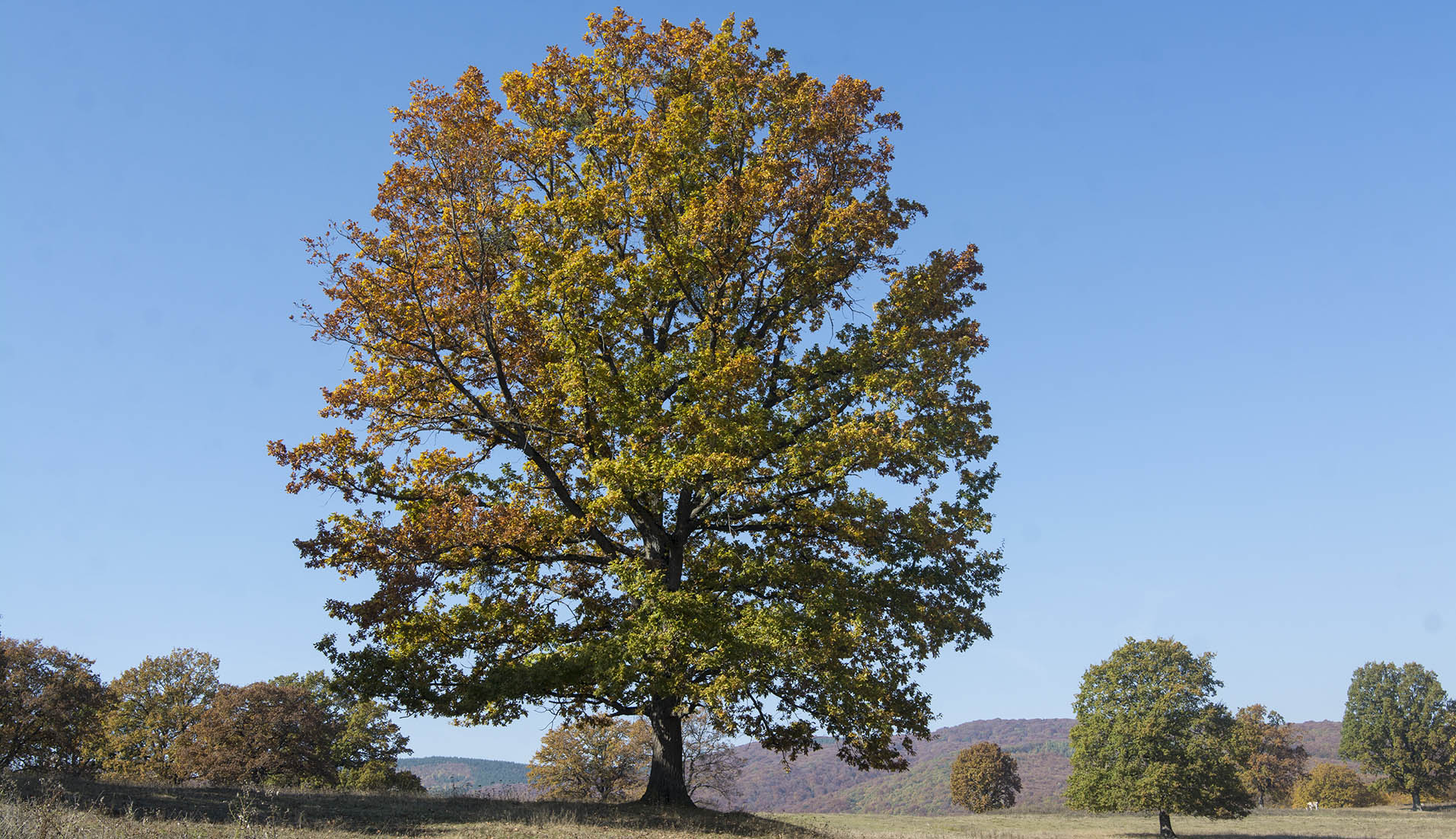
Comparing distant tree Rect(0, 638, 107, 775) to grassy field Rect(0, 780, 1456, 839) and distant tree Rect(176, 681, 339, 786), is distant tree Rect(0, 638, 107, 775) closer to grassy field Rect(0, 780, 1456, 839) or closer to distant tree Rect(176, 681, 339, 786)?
distant tree Rect(176, 681, 339, 786)

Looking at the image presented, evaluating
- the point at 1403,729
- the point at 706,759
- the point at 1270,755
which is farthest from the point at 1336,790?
the point at 706,759

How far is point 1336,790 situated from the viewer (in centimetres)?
10294

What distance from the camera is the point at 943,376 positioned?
61.8 ft

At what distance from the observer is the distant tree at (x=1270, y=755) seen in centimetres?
10231

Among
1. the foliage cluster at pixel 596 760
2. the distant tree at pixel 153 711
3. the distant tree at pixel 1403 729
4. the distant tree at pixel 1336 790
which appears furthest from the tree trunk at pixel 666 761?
the distant tree at pixel 1336 790

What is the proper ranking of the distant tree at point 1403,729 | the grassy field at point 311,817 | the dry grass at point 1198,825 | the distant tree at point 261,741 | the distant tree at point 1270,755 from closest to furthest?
the grassy field at point 311,817 → the dry grass at point 1198,825 → the distant tree at point 261,741 → the distant tree at point 1403,729 → the distant tree at point 1270,755

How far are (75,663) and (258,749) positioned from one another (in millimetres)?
12348

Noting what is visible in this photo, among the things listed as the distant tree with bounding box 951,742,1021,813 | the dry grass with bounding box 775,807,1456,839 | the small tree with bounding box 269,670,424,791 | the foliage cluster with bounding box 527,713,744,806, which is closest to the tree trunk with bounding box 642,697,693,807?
the dry grass with bounding box 775,807,1456,839

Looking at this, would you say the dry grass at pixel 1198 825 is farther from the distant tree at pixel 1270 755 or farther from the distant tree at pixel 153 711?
the distant tree at pixel 153 711

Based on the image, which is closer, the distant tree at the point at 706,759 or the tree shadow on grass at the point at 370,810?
the tree shadow on grass at the point at 370,810

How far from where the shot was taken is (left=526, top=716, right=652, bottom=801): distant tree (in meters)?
56.7

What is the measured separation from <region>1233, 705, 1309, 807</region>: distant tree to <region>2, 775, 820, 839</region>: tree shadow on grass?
10477 cm

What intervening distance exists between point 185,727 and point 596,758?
102 ft

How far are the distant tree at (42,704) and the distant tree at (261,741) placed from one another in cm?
944
